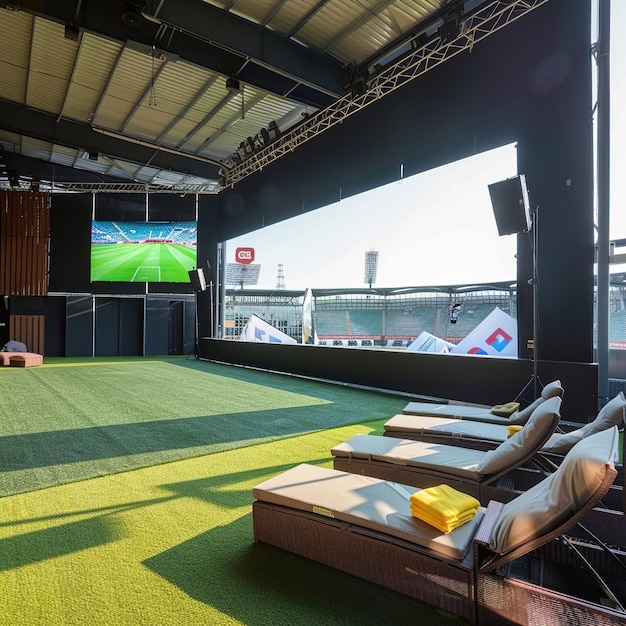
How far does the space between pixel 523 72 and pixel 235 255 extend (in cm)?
1066

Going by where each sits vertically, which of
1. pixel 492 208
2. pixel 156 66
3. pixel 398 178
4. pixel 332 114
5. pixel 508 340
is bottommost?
pixel 508 340

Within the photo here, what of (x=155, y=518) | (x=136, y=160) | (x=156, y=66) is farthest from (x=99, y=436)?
(x=136, y=160)

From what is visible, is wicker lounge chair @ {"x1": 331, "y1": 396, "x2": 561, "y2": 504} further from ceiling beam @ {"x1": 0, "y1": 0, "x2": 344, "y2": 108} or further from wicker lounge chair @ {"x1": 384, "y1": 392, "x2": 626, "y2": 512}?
ceiling beam @ {"x1": 0, "y1": 0, "x2": 344, "y2": 108}

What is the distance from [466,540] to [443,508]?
0.51 ft

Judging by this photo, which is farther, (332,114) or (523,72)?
(332,114)

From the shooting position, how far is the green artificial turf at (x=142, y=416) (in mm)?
3677

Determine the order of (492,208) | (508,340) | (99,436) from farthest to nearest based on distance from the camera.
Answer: (508,340) → (492,208) → (99,436)

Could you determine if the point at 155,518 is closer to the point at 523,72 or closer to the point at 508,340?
the point at 523,72

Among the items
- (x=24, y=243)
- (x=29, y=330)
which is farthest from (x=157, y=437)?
(x=24, y=243)

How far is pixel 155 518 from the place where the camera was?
8.50 ft

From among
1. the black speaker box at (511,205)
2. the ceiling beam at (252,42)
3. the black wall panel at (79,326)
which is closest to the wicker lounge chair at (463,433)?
the black speaker box at (511,205)

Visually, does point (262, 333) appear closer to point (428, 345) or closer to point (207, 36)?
point (428, 345)

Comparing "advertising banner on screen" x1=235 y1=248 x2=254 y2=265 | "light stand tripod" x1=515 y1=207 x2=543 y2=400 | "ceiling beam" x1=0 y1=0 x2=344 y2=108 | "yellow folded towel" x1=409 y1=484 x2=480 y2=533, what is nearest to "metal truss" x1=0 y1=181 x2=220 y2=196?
"advertising banner on screen" x1=235 y1=248 x2=254 y2=265

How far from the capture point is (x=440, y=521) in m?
1.87
